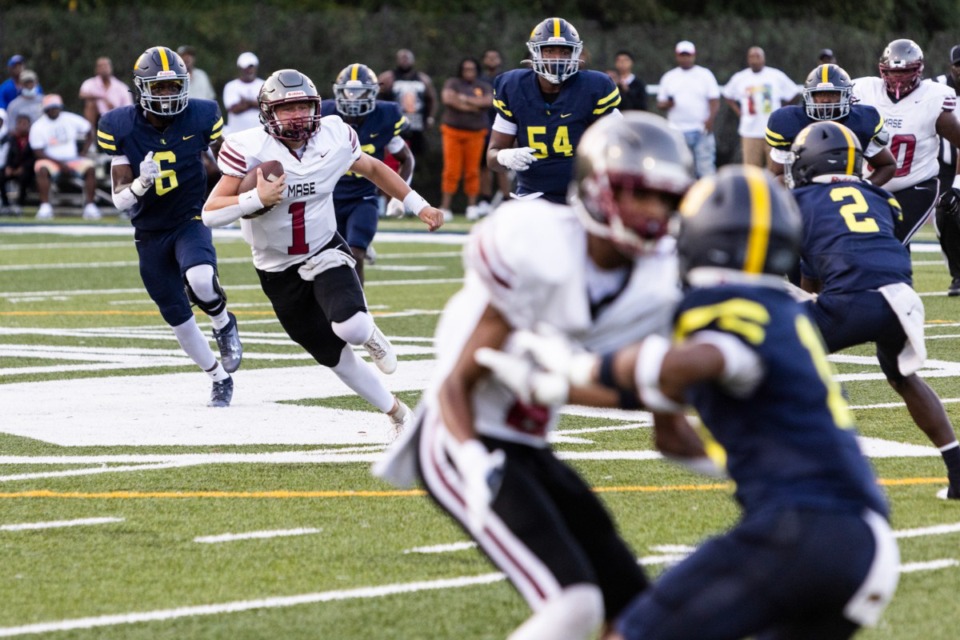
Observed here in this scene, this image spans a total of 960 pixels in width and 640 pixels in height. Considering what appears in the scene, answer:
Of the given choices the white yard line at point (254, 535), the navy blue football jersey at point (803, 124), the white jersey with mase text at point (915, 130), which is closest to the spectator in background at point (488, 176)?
the white jersey with mase text at point (915, 130)

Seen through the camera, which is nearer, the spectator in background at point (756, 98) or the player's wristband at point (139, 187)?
the player's wristband at point (139, 187)

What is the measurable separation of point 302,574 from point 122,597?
56cm

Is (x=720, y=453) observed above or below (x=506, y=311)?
below

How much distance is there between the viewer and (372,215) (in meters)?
12.2

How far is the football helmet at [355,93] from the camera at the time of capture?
12469 millimetres

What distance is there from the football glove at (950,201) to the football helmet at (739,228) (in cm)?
948

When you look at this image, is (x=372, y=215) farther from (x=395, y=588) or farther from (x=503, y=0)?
(x=503, y=0)

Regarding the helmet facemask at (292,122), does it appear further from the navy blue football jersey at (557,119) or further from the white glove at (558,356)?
the white glove at (558,356)

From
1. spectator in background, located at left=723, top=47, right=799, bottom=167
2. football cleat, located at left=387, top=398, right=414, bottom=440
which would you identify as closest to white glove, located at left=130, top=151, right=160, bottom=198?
football cleat, located at left=387, top=398, right=414, bottom=440

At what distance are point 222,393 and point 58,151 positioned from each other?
14.3 meters

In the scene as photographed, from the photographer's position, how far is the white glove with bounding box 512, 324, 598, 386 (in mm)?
3428

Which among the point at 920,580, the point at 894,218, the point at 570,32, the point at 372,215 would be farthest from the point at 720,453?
the point at 372,215

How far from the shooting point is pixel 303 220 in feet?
25.8

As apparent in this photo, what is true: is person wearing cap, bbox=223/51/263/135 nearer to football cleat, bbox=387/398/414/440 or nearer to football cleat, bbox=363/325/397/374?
football cleat, bbox=363/325/397/374
